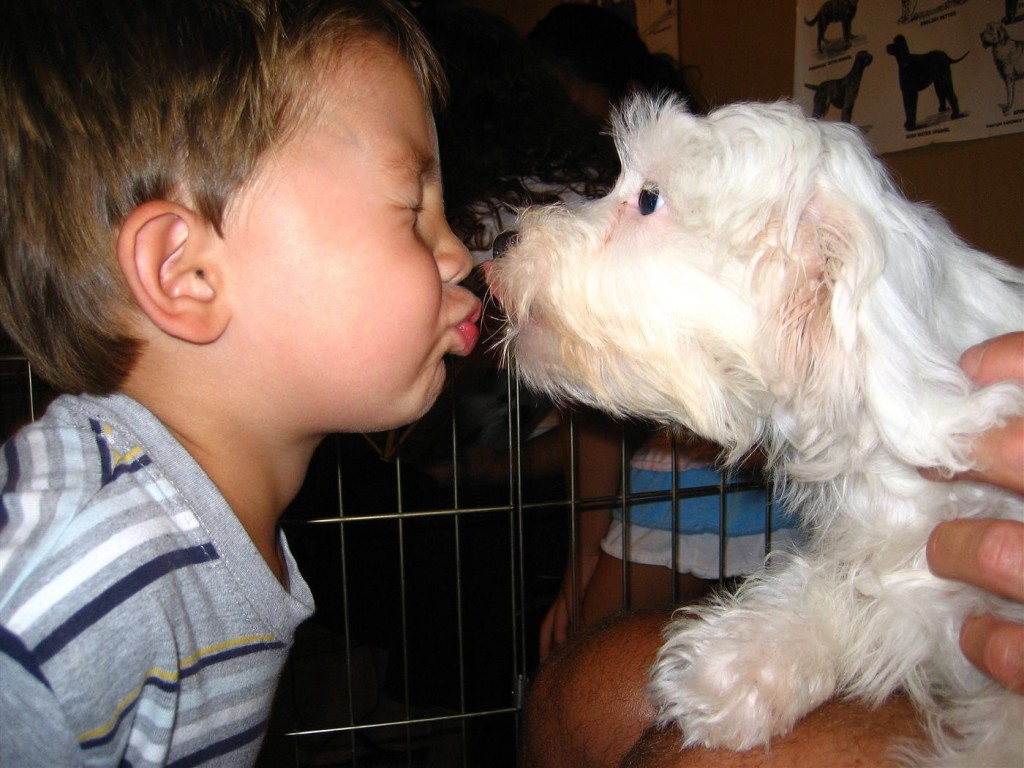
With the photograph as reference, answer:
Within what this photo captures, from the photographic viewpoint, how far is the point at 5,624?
615 mm

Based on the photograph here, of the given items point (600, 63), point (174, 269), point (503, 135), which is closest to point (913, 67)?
point (600, 63)

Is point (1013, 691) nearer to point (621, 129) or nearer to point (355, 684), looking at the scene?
point (621, 129)

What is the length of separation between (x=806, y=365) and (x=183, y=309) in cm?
71

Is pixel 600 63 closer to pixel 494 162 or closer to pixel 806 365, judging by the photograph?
pixel 494 162

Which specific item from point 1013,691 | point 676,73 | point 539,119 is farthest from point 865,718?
point 676,73

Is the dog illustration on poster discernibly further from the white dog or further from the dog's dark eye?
the dog's dark eye

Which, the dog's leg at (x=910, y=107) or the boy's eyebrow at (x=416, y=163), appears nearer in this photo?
the boy's eyebrow at (x=416, y=163)

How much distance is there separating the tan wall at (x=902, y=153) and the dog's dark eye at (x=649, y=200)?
102cm

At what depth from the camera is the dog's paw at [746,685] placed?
81cm

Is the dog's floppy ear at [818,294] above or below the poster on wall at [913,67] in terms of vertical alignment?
below

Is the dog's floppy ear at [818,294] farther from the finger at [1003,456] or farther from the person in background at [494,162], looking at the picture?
the person in background at [494,162]

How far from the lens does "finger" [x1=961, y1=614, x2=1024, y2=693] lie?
727 millimetres

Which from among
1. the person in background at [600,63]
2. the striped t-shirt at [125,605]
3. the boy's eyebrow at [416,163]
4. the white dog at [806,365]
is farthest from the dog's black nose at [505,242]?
the person in background at [600,63]

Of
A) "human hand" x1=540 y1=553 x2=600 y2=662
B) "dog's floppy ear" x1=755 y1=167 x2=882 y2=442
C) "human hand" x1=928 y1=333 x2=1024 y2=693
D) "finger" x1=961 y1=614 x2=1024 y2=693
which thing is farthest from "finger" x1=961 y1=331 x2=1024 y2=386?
"human hand" x1=540 y1=553 x2=600 y2=662
